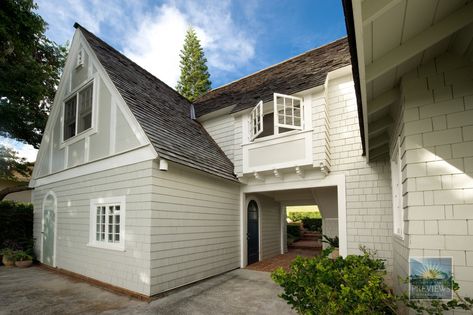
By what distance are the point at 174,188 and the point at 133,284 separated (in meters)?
2.30

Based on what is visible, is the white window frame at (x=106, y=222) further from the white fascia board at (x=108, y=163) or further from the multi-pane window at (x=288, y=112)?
the multi-pane window at (x=288, y=112)

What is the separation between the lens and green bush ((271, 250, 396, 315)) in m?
2.69

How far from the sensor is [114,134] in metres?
7.14

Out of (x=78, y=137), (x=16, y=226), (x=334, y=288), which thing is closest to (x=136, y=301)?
(x=334, y=288)

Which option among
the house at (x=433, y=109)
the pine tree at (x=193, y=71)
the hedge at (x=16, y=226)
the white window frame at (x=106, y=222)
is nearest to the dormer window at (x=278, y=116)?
the white window frame at (x=106, y=222)

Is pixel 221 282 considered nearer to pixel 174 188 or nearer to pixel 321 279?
pixel 174 188

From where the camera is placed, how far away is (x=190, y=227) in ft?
22.9

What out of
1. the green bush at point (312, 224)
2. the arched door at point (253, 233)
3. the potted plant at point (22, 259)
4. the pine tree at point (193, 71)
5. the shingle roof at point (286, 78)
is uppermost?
the pine tree at point (193, 71)

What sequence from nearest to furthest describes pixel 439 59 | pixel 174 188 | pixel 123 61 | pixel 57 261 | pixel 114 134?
pixel 439 59
pixel 174 188
pixel 114 134
pixel 57 261
pixel 123 61

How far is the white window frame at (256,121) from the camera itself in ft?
26.0

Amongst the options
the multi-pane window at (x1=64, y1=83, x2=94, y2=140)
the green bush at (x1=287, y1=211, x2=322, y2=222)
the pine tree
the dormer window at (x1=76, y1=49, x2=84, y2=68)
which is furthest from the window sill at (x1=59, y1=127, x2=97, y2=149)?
the pine tree

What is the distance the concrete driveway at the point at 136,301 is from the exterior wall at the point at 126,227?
0.43 m

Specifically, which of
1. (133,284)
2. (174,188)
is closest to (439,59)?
(174,188)

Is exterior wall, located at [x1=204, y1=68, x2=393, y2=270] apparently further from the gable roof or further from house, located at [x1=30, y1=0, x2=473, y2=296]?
the gable roof
